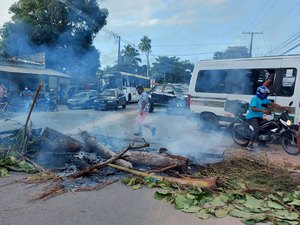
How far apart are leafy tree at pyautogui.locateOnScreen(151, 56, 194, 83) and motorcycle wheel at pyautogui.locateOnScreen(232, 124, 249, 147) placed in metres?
26.0

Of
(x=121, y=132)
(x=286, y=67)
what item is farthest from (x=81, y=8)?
(x=286, y=67)

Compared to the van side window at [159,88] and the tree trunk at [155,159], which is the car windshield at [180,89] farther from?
the tree trunk at [155,159]

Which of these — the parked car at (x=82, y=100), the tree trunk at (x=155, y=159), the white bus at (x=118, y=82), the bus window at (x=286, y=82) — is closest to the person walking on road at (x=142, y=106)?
the tree trunk at (x=155, y=159)

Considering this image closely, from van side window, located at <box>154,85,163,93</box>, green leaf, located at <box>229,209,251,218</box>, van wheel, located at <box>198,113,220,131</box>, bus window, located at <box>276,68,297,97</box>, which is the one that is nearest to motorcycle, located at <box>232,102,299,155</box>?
bus window, located at <box>276,68,297,97</box>

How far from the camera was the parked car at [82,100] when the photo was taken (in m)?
21.7

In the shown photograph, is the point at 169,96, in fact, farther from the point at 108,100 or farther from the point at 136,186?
the point at 136,186

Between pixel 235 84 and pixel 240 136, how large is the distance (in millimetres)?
2111

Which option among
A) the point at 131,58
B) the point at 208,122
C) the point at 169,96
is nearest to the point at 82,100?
the point at 169,96

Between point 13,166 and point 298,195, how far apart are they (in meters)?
4.92

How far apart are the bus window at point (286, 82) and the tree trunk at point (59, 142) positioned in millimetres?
6003

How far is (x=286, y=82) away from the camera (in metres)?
8.34

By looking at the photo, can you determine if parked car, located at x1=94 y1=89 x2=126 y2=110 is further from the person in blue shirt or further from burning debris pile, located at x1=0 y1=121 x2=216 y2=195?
the person in blue shirt

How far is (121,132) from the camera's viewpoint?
32.9 feet

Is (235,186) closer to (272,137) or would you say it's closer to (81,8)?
(272,137)
